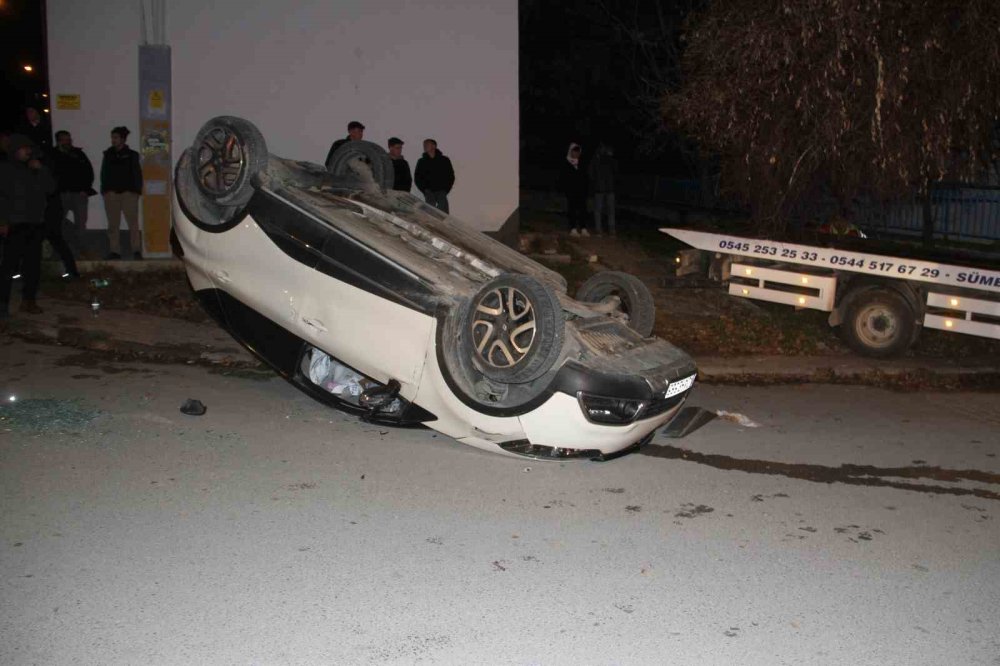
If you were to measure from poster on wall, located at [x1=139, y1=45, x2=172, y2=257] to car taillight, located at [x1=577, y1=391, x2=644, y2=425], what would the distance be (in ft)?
28.6

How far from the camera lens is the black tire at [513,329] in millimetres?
5871

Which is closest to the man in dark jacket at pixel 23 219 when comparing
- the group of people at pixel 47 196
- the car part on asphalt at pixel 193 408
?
the group of people at pixel 47 196

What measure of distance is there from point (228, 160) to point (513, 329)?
A: 2716 mm

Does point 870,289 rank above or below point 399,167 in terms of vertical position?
below

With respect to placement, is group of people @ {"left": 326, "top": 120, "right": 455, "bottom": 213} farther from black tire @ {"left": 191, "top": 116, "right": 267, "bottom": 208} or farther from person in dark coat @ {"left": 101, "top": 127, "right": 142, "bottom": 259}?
black tire @ {"left": 191, "top": 116, "right": 267, "bottom": 208}

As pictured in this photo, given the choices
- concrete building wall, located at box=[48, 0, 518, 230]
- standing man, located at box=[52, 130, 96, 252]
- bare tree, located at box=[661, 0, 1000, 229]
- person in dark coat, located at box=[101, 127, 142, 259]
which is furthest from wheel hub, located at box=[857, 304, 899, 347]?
standing man, located at box=[52, 130, 96, 252]

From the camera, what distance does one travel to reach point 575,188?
16.0 metres

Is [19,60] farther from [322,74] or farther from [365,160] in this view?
[365,160]

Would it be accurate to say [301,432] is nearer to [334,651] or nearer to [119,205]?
[334,651]

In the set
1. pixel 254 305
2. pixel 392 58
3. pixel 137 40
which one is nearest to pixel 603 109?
pixel 392 58

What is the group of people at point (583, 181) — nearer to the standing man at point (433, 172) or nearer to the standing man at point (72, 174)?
the standing man at point (433, 172)

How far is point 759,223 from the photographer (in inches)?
525

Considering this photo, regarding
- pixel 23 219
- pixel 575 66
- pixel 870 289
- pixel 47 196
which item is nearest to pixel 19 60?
pixel 575 66

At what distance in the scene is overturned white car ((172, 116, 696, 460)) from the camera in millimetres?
6051
